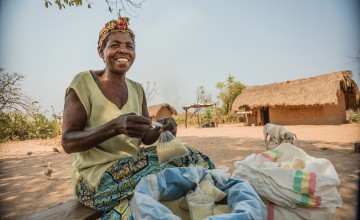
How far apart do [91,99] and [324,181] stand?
1910mm

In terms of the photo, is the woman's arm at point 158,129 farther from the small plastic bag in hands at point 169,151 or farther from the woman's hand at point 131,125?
the woman's hand at point 131,125

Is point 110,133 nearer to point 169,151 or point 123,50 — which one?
point 169,151

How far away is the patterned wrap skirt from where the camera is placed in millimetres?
1218

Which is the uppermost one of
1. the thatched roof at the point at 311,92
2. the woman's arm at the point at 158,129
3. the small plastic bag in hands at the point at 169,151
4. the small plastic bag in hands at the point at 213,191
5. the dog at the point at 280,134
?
the thatched roof at the point at 311,92

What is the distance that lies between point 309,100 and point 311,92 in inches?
40.0

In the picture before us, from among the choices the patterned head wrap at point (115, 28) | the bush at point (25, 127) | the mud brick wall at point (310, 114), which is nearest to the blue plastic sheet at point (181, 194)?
the patterned head wrap at point (115, 28)

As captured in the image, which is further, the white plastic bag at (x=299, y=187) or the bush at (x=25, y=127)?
the bush at (x=25, y=127)

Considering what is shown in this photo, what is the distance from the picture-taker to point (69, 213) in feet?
4.96

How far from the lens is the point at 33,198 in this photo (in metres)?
3.78

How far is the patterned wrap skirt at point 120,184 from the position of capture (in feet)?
4.00

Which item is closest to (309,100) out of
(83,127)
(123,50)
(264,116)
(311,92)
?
(311,92)

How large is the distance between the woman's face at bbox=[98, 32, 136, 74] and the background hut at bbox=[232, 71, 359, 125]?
1776 centimetres

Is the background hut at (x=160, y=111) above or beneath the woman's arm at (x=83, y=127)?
above

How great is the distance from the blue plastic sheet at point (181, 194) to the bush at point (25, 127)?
17389 millimetres
